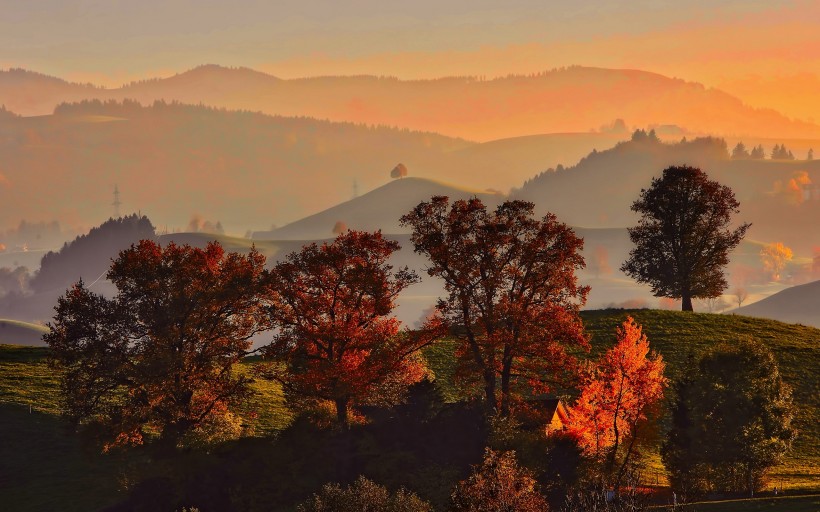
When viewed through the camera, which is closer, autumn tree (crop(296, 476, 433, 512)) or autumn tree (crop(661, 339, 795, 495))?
autumn tree (crop(296, 476, 433, 512))

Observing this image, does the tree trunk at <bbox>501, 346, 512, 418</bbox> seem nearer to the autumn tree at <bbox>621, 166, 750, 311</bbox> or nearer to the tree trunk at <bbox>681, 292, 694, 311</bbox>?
the autumn tree at <bbox>621, 166, 750, 311</bbox>

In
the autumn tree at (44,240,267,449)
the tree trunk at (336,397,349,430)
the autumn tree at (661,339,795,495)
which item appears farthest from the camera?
the tree trunk at (336,397,349,430)

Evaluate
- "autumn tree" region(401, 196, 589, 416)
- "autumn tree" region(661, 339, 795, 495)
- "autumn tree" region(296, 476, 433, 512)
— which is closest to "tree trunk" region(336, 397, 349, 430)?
"autumn tree" region(401, 196, 589, 416)

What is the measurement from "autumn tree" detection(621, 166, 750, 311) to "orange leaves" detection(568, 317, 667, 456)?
4545cm

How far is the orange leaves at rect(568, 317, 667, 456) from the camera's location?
6122cm

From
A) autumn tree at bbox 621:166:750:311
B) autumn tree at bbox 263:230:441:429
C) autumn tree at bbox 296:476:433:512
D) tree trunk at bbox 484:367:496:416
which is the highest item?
autumn tree at bbox 621:166:750:311

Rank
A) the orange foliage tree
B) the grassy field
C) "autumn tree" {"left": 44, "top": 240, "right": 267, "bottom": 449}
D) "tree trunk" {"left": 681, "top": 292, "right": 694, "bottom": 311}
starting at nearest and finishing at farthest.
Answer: the orange foliage tree, the grassy field, "autumn tree" {"left": 44, "top": 240, "right": 267, "bottom": 449}, "tree trunk" {"left": 681, "top": 292, "right": 694, "bottom": 311}

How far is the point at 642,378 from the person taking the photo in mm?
61312

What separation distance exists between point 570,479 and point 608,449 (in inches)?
167

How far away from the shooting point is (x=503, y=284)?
66562 millimetres

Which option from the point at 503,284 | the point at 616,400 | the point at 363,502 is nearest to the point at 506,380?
the point at 503,284

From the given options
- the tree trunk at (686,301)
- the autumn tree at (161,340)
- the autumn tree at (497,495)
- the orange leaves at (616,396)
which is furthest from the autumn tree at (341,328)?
the tree trunk at (686,301)

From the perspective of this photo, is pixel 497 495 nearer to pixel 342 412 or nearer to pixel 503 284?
pixel 503 284

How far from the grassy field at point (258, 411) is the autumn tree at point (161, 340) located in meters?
4.62
